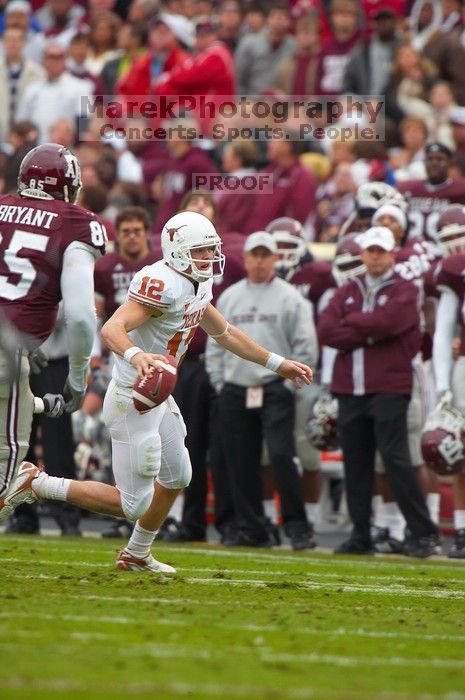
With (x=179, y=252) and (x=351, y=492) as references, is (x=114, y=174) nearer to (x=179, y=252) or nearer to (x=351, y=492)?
(x=351, y=492)

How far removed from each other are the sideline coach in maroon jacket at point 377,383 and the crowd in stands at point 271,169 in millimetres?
20

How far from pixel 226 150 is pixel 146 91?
2366mm

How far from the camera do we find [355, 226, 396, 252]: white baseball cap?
9.78 metres

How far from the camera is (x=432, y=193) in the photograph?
1163 centimetres

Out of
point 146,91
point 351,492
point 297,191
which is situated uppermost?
point 146,91

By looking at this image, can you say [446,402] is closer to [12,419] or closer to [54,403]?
[54,403]

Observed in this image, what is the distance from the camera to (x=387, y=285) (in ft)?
32.6

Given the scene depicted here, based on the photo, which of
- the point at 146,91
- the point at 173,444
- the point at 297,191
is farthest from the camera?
the point at 146,91

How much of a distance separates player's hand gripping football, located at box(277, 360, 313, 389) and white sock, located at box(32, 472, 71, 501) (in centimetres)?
114

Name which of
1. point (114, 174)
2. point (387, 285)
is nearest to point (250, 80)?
point (114, 174)

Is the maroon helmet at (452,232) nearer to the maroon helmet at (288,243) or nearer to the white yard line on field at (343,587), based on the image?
the maroon helmet at (288,243)

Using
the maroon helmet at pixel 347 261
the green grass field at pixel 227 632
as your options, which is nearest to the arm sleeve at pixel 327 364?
the maroon helmet at pixel 347 261

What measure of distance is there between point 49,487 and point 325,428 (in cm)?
379
